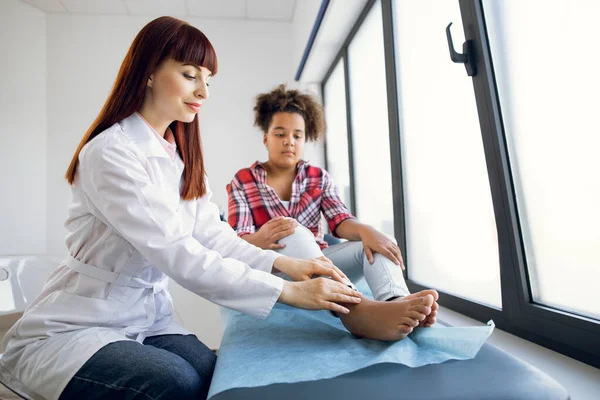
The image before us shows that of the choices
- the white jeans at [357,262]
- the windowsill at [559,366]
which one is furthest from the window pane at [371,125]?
the windowsill at [559,366]

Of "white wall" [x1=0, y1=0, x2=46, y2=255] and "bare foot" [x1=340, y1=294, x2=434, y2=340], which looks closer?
"bare foot" [x1=340, y1=294, x2=434, y2=340]

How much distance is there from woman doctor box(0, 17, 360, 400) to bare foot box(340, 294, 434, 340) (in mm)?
41

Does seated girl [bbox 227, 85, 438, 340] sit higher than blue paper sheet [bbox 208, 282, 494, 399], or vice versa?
seated girl [bbox 227, 85, 438, 340]

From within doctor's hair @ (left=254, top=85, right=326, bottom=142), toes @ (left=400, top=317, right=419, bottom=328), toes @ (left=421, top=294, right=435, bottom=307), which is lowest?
toes @ (left=400, top=317, right=419, bottom=328)

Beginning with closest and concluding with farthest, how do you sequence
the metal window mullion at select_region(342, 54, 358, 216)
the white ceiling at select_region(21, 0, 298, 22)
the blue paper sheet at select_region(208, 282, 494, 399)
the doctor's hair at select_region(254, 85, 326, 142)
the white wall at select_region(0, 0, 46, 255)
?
the blue paper sheet at select_region(208, 282, 494, 399)
the doctor's hair at select_region(254, 85, 326, 142)
the metal window mullion at select_region(342, 54, 358, 216)
the white wall at select_region(0, 0, 46, 255)
the white ceiling at select_region(21, 0, 298, 22)

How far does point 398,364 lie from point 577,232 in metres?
0.53

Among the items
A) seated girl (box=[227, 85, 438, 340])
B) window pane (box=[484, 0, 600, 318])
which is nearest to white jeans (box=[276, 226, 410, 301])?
seated girl (box=[227, 85, 438, 340])

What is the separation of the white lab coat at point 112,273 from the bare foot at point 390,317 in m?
0.19

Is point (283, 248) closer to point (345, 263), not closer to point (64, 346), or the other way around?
point (345, 263)

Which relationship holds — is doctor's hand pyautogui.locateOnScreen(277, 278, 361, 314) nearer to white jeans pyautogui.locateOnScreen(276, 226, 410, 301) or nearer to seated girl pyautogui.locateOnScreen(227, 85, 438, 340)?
seated girl pyautogui.locateOnScreen(227, 85, 438, 340)

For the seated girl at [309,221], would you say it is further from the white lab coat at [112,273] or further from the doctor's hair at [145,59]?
the doctor's hair at [145,59]

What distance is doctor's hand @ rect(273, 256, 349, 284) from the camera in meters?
0.93

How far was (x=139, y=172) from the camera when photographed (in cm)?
85

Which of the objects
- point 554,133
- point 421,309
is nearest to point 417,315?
point 421,309
